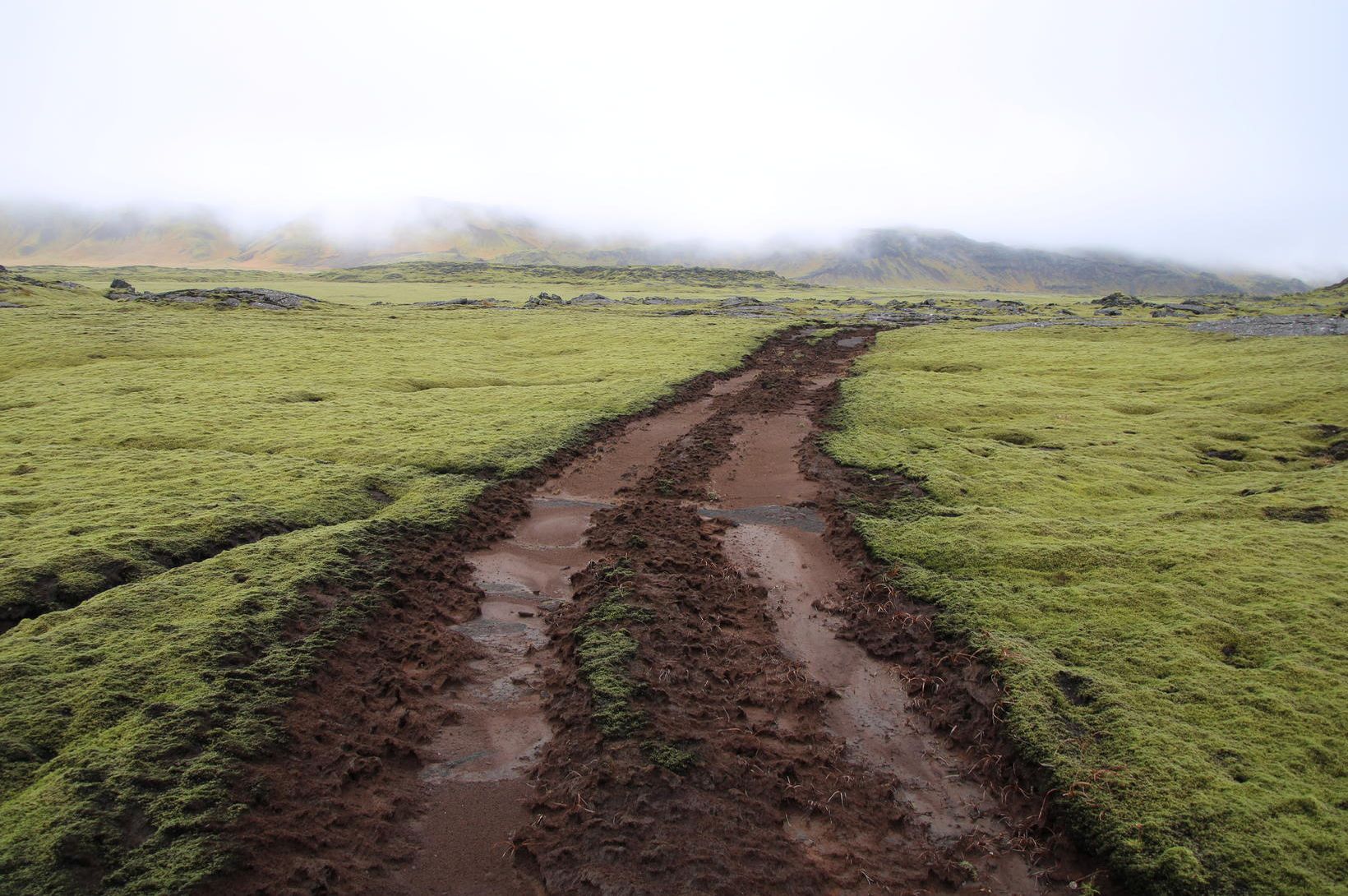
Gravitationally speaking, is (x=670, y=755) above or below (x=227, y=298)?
below

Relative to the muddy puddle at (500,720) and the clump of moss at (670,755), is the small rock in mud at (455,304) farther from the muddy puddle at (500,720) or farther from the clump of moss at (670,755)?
the clump of moss at (670,755)

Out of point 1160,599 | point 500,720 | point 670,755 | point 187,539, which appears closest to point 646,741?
point 670,755

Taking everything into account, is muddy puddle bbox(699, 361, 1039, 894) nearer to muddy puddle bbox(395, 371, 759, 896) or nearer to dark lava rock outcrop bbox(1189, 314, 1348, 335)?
muddy puddle bbox(395, 371, 759, 896)

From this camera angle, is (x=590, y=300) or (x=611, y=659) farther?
(x=590, y=300)

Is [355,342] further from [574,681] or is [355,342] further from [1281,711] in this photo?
[1281,711]

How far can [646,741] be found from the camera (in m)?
10.0

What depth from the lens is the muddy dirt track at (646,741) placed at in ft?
27.1

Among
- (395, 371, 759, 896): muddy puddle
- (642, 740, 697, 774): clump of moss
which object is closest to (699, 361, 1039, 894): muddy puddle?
(642, 740, 697, 774): clump of moss

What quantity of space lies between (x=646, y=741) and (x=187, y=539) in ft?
38.4

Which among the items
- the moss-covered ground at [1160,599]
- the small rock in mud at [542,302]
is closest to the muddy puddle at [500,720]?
the moss-covered ground at [1160,599]

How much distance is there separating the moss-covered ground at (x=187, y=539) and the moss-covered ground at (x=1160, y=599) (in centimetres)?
1121

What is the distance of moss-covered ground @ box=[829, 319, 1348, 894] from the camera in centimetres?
838

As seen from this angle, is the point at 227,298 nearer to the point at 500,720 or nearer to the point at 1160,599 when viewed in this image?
the point at 500,720

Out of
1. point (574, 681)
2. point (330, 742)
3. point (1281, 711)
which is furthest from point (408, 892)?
point (1281, 711)
